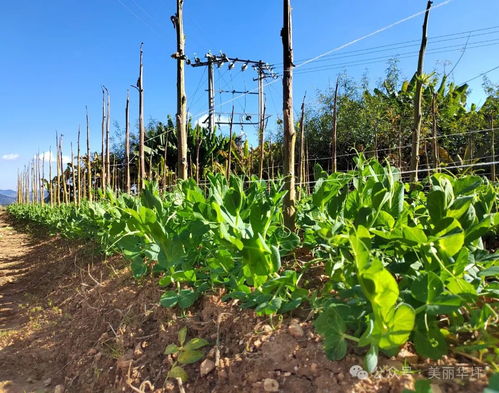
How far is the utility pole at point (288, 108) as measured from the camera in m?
2.53

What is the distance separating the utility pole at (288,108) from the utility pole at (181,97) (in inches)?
121

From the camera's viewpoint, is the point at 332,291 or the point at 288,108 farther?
the point at 288,108

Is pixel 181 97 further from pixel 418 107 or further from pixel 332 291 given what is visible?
pixel 332 291

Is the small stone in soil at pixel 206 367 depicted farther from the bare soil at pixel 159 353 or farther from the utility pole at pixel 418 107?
the utility pole at pixel 418 107

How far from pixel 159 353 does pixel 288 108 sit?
1779mm

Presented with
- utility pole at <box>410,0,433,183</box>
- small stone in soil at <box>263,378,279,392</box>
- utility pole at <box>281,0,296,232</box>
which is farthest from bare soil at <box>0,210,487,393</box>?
utility pole at <box>410,0,433,183</box>

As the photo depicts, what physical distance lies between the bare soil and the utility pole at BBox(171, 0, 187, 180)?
2.17 meters

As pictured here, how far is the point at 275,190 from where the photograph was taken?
85.2 inches

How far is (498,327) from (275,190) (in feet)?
4.07

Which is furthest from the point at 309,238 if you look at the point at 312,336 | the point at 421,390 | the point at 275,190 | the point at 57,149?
the point at 57,149

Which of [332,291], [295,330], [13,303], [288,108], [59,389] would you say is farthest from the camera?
[13,303]

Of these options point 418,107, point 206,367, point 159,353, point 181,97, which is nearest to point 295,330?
point 206,367

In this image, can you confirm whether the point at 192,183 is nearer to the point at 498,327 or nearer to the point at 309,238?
the point at 309,238

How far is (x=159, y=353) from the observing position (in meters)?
1.88
